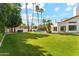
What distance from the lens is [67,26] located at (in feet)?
8.79

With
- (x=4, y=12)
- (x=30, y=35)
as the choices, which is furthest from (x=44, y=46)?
(x=4, y=12)

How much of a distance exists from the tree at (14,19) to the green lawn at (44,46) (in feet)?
0.40

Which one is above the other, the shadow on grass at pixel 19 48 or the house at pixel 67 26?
the house at pixel 67 26

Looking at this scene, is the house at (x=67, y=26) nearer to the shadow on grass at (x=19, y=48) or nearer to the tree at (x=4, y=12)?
the shadow on grass at (x=19, y=48)

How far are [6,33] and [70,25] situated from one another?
0.64m

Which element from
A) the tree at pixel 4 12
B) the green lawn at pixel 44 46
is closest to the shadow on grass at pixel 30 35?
the green lawn at pixel 44 46

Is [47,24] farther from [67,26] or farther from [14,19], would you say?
[14,19]

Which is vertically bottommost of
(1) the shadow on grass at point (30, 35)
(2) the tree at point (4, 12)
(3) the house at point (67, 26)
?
(1) the shadow on grass at point (30, 35)

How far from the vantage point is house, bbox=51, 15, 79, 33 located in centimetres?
263

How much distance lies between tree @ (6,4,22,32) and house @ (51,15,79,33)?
1.14 feet

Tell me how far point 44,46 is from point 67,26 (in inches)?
12.2

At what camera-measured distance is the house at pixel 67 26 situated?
263 centimetres

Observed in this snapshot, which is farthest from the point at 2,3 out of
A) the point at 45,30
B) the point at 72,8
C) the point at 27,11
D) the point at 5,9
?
the point at 72,8

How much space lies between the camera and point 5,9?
2650 millimetres
